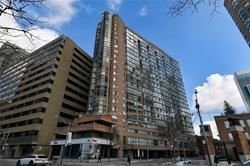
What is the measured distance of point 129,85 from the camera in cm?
6831

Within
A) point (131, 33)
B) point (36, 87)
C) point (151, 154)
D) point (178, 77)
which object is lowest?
point (151, 154)

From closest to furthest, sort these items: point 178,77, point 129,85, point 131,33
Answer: point 129,85, point 131,33, point 178,77

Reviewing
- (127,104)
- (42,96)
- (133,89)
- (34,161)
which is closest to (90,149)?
(34,161)

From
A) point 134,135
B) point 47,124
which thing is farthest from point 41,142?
point 134,135

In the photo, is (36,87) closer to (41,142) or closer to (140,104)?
(41,142)

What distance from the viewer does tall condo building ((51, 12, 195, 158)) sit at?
46812mm

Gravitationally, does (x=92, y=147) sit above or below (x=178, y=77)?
below

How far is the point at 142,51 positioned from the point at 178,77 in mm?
33635

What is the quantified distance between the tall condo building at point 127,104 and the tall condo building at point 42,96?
5.40 meters

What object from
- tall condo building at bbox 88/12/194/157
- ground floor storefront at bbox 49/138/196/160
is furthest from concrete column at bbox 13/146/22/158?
tall condo building at bbox 88/12/194/157

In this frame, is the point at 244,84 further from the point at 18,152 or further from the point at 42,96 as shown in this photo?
the point at 18,152

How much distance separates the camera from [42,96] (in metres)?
52.9

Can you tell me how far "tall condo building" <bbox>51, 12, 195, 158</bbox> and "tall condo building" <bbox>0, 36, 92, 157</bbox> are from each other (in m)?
5.40

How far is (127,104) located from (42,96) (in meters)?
28.3
